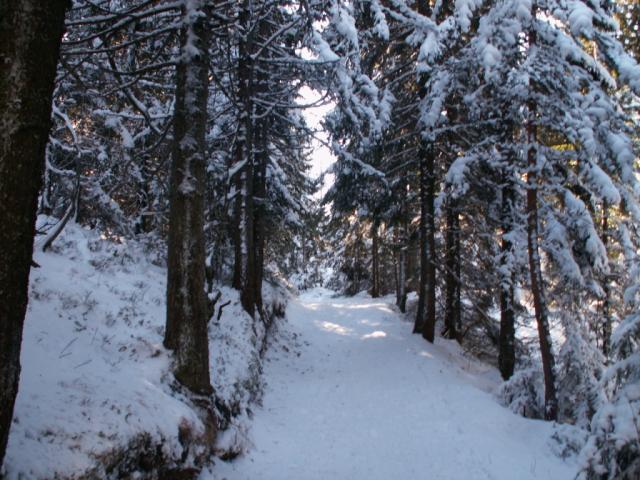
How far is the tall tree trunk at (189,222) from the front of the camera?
6082mm

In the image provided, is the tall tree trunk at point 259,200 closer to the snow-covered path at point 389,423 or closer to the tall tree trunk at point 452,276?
the snow-covered path at point 389,423

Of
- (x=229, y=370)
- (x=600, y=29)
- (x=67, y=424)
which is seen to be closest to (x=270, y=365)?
(x=229, y=370)

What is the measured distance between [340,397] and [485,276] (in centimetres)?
785

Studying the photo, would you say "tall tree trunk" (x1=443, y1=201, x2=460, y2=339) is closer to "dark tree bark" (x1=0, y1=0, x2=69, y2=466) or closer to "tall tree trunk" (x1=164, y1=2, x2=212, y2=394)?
"tall tree trunk" (x1=164, y1=2, x2=212, y2=394)

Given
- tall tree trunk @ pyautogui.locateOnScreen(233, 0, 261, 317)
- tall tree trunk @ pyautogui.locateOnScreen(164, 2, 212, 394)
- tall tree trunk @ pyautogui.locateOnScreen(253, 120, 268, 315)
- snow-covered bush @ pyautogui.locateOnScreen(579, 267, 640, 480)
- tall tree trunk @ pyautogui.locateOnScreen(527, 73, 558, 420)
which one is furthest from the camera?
tall tree trunk @ pyautogui.locateOnScreen(253, 120, 268, 315)

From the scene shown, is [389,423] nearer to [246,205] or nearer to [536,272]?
[536,272]

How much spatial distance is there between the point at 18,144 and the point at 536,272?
9231 mm

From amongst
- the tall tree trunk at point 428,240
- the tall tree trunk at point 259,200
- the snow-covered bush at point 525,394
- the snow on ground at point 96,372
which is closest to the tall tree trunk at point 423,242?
the tall tree trunk at point 428,240

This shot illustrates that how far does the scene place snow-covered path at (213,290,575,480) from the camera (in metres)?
6.76

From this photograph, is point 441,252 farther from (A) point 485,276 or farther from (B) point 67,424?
(B) point 67,424

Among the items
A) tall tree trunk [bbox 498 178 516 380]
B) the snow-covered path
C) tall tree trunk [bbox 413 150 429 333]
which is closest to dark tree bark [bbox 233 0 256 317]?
the snow-covered path

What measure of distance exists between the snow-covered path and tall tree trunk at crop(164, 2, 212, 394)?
59.9 inches

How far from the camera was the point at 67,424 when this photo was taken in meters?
3.75

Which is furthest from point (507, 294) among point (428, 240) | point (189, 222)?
point (189, 222)
